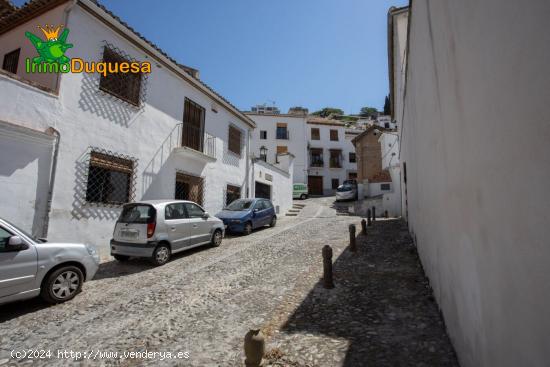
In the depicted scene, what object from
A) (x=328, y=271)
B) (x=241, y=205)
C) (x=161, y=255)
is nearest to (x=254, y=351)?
(x=328, y=271)

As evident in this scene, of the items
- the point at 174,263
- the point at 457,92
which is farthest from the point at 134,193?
the point at 457,92

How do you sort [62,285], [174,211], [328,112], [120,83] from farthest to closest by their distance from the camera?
[328,112], [120,83], [174,211], [62,285]

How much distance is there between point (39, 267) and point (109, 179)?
512cm

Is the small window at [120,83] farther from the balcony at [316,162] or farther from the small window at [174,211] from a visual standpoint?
the balcony at [316,162]

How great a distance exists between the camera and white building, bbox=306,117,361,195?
124 feet

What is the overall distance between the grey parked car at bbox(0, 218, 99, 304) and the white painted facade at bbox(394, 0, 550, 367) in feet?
19.3

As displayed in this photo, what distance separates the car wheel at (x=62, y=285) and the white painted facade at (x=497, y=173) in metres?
5.91

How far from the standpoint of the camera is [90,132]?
28.3ft

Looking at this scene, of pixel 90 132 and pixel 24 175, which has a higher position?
pixel 90 132

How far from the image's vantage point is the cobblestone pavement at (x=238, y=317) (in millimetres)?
3275

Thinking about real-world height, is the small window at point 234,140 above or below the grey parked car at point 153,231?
above

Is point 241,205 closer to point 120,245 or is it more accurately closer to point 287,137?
point 120,245

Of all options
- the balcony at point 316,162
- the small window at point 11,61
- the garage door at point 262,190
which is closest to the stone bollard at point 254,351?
the small window at point 11,61

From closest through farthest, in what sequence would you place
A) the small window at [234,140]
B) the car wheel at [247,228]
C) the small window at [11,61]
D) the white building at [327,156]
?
the small window at [11,61] → the car wheel at [247,228] → the small window at [234,140] → the white building at [327,156]
